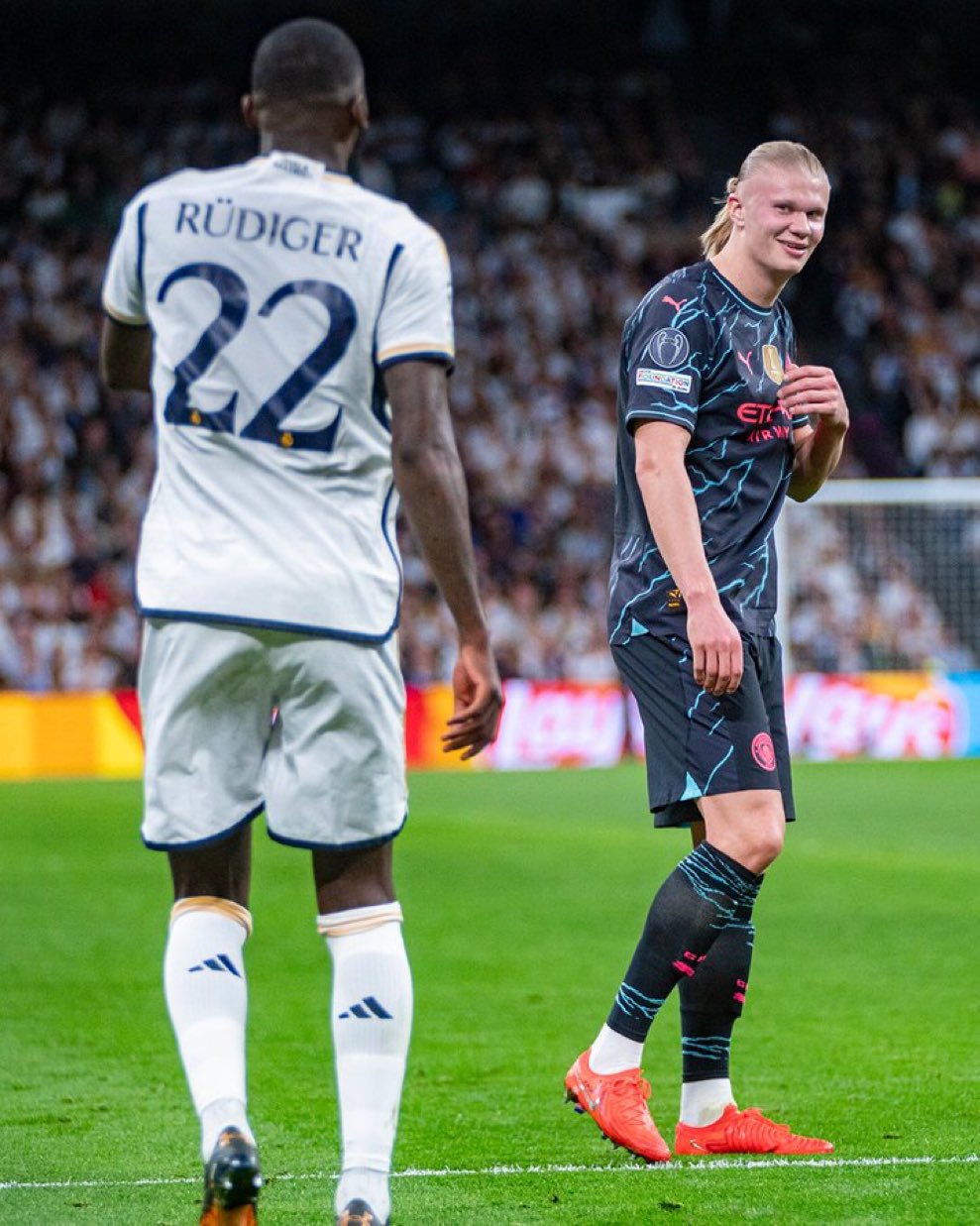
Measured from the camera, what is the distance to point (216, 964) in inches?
153

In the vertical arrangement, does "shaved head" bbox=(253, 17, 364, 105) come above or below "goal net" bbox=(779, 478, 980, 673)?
above

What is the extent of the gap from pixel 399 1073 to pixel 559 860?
27.8ft

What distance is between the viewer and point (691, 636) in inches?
185

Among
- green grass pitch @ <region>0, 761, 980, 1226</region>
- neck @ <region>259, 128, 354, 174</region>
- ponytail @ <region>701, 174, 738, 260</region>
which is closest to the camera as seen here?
neck @ <region>259, 128, 354, 174</region>

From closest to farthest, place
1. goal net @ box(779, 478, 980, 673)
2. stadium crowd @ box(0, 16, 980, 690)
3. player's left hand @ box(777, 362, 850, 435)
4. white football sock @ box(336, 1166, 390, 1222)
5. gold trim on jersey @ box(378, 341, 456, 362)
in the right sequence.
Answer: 1. white football sock @ box(336, 1166, 390, 1222)
2. gold trim on jersey @ box(378, 341, 456, 362)
3. player's left hand @ box(777, 362, 850, 435)
4. goal net @ box(779, 478, 980, 673)
5. stadium crowd @ box(0, 16, 980, 690)

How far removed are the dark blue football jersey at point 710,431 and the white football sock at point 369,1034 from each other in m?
1.31

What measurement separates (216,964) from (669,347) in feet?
6.04

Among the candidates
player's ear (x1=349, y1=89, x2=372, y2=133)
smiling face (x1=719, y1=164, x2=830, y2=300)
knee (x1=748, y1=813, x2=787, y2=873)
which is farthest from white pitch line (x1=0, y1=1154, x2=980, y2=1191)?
player's ear (x1=349, y1=89, x2=372, y2=133)

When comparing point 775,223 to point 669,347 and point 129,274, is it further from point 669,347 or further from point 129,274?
point 129,274

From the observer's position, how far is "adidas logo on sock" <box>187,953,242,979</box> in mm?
3867

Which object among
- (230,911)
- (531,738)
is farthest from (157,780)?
(531,738)

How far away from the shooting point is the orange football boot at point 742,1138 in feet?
15.9

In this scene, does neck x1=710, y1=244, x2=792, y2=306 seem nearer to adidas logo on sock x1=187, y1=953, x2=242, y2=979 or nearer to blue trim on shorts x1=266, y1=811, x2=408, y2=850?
blue trim on shorts x1=266, y1=811, x2=408, y2=850

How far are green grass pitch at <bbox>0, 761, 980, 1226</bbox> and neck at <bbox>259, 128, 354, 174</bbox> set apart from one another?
207 centimetres
